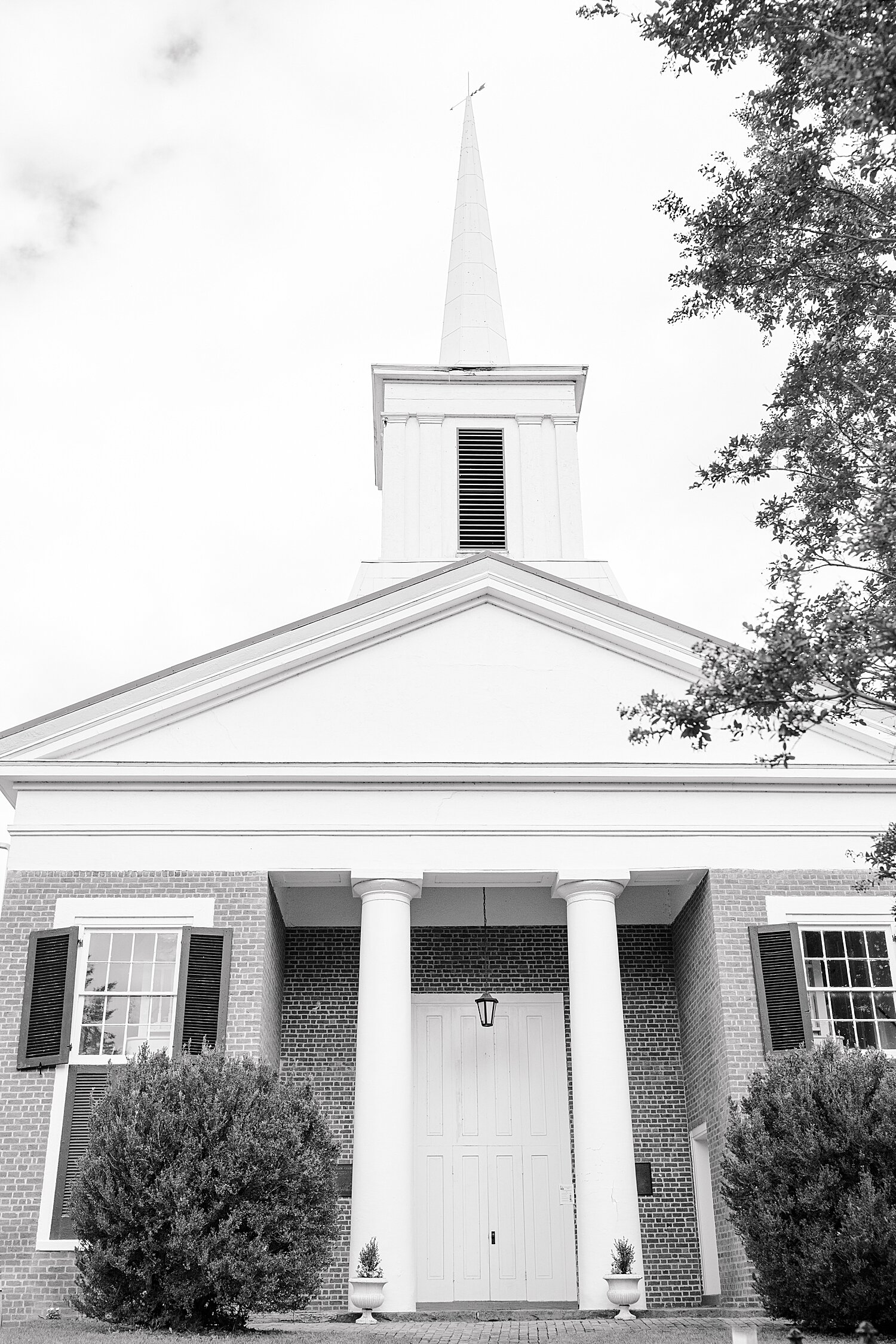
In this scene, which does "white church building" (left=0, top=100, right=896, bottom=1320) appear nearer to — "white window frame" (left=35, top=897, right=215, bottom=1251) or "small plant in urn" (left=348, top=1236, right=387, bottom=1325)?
"white window frame" (left=35, top=897, right=215, bottom=1251)

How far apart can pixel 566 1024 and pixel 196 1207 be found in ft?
24.3

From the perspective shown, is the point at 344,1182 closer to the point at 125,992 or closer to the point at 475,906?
the point at 125,992

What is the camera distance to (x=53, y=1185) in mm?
14688

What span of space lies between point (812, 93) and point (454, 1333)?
1112 cm

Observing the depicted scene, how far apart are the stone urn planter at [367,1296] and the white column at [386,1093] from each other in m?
0.12

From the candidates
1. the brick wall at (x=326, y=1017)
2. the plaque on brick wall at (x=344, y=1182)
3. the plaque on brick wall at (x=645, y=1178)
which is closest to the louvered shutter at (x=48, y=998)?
the brick wall at (x=326, y=1017)

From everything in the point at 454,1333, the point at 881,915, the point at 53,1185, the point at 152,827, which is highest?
the point at 152,827

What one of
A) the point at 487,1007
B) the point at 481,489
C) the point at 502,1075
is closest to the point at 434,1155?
the point at 502,1075

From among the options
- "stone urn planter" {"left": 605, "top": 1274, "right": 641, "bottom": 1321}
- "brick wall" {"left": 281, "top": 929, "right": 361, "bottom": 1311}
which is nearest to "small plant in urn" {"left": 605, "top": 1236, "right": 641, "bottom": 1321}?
"stone urn planter" {"left": 605, "top": 1274, "right": 641, "bottom": 1321}

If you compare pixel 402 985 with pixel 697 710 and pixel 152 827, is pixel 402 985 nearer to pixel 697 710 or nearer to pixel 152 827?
pixel 152 827

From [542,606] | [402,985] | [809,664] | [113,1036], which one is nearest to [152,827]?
[113,1036]

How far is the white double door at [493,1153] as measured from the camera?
1688 cm

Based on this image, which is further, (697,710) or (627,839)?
(627,839)

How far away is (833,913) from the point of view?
16.2 metres
